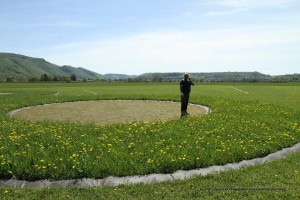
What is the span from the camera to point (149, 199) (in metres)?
9.12

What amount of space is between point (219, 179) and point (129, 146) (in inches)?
176

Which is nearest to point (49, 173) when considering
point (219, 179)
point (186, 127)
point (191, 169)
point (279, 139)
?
point (191, 169)

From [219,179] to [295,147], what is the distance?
635 cm

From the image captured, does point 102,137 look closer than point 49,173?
No

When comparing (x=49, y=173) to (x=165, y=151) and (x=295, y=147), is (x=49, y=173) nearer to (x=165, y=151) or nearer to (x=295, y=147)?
(x=165, y=151)

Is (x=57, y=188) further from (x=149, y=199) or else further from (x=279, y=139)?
(x=279, y=139)

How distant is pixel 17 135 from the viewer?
16781 mm

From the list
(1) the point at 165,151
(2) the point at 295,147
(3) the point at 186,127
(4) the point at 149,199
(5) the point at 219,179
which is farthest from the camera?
(3) the point at 186,127

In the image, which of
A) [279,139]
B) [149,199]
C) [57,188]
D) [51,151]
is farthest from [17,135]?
[279,139]

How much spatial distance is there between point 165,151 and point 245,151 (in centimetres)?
330

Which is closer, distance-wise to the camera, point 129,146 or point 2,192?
point 2,192

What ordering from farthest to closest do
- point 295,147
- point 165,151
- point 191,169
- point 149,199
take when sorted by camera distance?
1. point 295,147
2. point 165,151
3. point 191,169
4. point 149,199

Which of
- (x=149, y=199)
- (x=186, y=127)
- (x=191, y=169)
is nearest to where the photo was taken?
(x=149, y=199)

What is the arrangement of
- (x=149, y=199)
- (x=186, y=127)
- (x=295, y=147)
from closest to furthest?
(x=149, y=199), (x=295, y=147), (x=186, y=127)
